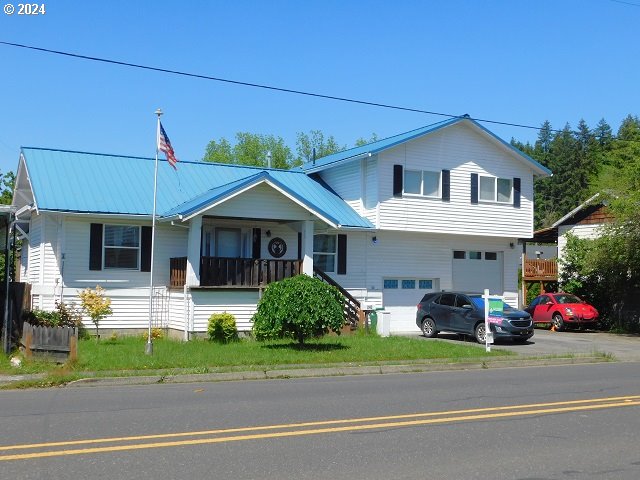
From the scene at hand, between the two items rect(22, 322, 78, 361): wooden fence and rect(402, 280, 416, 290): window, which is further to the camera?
Answer: rect(402, 280, 416, 290): window

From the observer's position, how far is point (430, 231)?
27672 millimetres

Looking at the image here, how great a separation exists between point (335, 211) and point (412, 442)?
18618 millimetres

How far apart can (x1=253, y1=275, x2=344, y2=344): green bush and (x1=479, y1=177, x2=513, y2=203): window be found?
11893 millimetres

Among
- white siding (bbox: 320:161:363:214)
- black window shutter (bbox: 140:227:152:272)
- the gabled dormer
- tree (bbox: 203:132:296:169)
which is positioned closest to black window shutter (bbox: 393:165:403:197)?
the gabled dormer

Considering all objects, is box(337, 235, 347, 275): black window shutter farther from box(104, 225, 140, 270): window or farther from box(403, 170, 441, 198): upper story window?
box(104, 225, 140, 270): window

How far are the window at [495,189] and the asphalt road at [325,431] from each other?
15.7 meters

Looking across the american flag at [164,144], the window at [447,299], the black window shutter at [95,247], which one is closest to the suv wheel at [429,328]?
the window at [447,299]

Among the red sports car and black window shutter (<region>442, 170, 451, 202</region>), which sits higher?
black window shutter (<region>442, 170, 451, 202</region>)

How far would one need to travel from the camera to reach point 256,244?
82.4 ft

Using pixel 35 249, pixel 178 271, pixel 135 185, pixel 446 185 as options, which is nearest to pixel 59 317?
pixel 178 271

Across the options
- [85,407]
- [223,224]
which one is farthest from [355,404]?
[223,224]

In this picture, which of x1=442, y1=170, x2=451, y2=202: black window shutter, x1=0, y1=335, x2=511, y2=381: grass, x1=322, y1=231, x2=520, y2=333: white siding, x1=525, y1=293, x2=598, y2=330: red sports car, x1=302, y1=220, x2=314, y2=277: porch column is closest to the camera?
x1=0, y1=335, x2=511, y2=381: grass

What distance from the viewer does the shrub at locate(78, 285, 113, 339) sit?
20969 mm

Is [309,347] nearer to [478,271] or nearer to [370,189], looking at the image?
[370,189]
